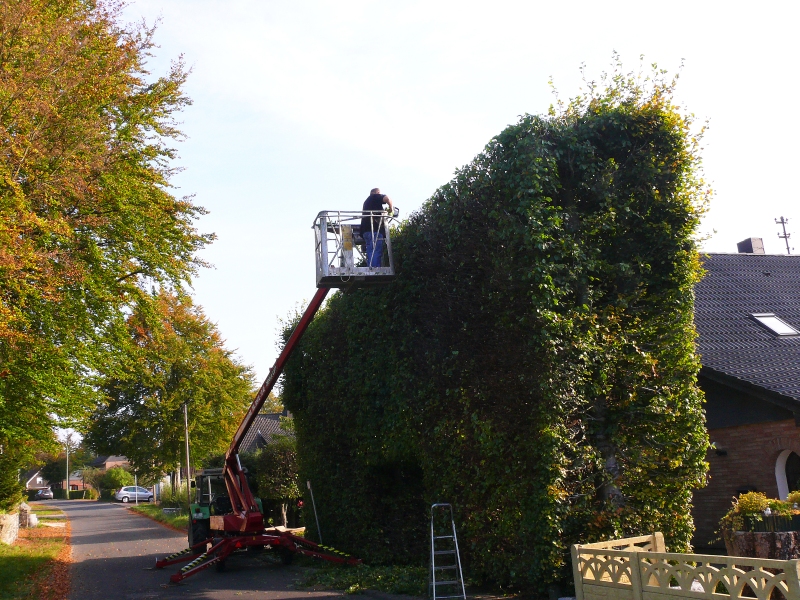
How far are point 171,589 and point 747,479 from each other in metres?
10.7

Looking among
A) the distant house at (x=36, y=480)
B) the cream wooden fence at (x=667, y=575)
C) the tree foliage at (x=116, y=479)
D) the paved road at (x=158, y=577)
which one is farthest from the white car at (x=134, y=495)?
the cream wooden fence at (x=667, y=575)

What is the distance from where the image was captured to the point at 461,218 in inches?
454

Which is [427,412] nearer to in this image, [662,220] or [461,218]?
[461,218]

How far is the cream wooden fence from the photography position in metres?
6.02

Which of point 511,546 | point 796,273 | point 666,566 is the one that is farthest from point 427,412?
point 796,273

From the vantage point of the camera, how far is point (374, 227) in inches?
502

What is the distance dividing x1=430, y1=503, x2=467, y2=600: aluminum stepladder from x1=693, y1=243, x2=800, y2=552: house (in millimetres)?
5083

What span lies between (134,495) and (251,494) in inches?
2053

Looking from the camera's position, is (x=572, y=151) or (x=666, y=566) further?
(x=572, y=151)

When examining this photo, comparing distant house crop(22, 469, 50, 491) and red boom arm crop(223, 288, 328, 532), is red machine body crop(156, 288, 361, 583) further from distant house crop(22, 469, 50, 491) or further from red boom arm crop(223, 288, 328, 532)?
distant house crop(22, 469, 50, 491)

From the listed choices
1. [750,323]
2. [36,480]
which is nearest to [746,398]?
[750,323]

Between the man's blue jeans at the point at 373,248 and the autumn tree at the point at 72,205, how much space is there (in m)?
5.07

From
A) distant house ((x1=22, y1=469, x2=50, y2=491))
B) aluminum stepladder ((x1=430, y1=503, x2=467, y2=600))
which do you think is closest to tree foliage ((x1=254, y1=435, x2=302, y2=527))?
aluminum stepladder ((x1=430, y1=503, x2=467, y2=600))

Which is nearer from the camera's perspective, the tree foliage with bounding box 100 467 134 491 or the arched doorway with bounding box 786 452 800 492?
the arched doorway with bounding box 786 452 800 492
